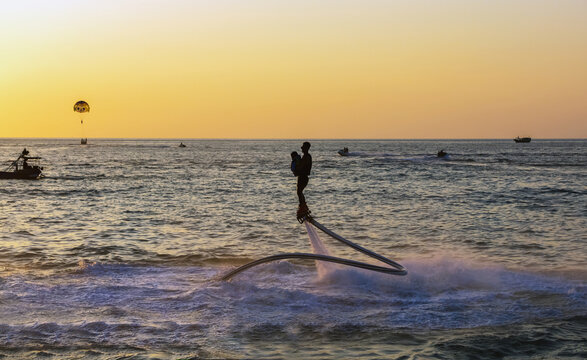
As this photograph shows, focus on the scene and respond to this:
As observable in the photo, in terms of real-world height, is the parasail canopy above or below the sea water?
above

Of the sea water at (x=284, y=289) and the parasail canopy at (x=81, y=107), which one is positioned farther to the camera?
the parasail canopy at (x=81, y=107)

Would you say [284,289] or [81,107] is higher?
[81,107]

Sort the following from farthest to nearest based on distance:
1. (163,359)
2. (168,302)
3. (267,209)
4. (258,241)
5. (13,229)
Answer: (267,209) < (13,229) < (258,241) < (168,302) < (163,359)

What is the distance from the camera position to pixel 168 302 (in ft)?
32.8

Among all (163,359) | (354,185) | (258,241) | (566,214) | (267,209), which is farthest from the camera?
(354,185)

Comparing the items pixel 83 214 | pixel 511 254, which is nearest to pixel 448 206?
pixel 511 254

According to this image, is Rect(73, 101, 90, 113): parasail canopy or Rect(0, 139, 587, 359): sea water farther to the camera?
Rect(73, 101, 90, 113): parasail canopy

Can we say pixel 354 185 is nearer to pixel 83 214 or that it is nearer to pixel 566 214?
pixel 566 214

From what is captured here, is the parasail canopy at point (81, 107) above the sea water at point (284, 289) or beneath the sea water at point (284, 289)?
above

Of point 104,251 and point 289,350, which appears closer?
point 289,350

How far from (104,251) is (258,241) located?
170 inches

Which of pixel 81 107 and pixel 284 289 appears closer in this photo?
pixel 284 289

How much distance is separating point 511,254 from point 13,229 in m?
15.3

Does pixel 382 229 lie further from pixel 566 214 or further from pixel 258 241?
pixel 566 214
